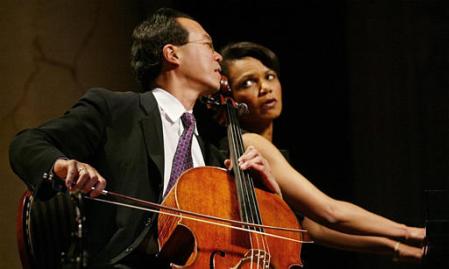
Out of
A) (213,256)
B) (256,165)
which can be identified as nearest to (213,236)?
(213,256)

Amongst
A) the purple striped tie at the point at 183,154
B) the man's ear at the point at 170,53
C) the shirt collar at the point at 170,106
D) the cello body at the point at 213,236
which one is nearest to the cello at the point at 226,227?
the cello body at the point at 213,236

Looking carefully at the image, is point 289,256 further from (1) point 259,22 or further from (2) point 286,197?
(1) point 259,22

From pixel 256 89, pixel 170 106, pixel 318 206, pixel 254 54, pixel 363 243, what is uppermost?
pixel 254 54

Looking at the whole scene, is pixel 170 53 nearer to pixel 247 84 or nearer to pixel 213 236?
pixel 247 84

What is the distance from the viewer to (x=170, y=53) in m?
2.09

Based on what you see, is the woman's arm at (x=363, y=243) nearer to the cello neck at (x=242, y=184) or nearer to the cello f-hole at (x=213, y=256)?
the cello neck at (x=242, y=184)

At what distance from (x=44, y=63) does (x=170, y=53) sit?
2.06 feet

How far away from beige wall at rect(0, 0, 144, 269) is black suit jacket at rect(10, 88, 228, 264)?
28.1 inches

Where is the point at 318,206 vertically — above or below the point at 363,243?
above

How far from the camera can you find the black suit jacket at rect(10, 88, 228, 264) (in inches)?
64.3

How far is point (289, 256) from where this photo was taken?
165 centimetres

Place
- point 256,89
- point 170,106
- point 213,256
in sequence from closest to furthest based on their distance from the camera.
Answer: point 213,256, point 170,106, point 256,89

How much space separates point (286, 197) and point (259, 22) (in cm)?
91

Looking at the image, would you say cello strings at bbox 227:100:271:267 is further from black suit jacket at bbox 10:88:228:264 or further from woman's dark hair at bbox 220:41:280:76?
woman's dark hair at bbox 220:41:280:76
